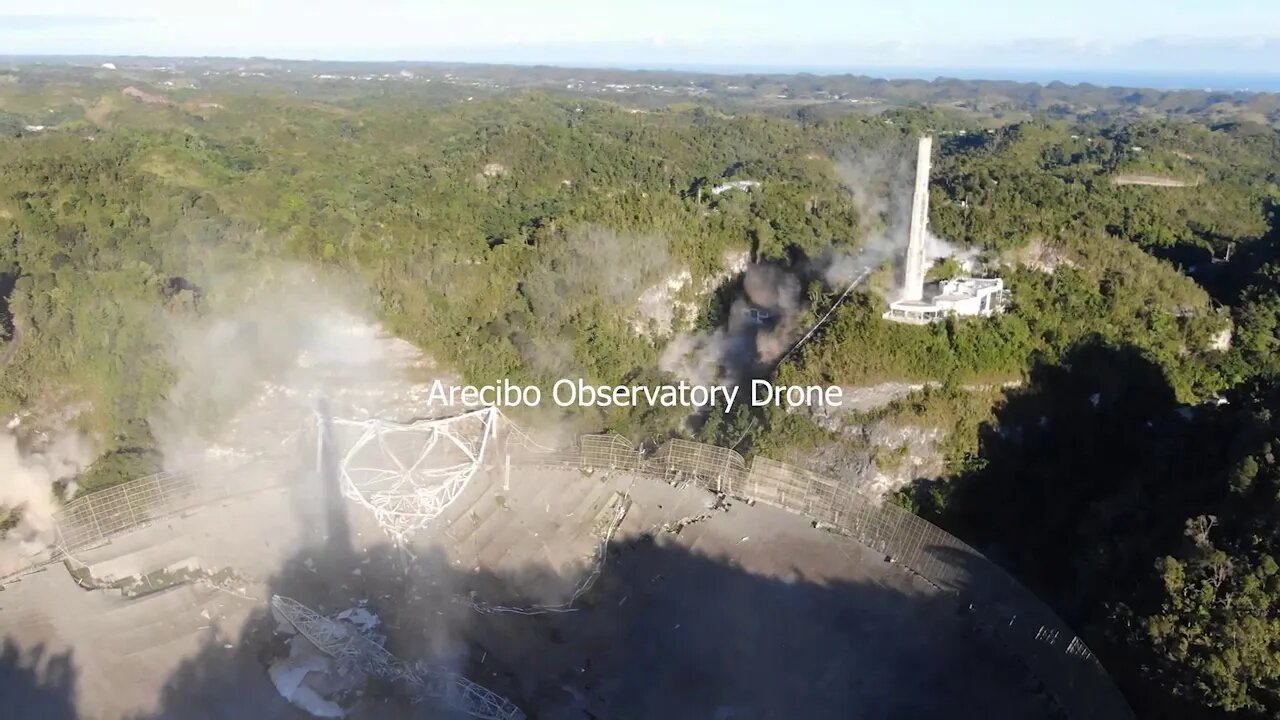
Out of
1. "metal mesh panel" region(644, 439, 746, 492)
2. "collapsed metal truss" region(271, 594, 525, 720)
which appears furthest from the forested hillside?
"collapsed metal truss" region(271, 594, 525, 720)

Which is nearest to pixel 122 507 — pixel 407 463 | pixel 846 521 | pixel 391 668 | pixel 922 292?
pixel 407 463

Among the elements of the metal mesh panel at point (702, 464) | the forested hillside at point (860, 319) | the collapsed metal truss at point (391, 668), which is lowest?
the collapsed metal truss at point (391, 668)

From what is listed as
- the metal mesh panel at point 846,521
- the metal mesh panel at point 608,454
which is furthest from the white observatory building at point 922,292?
the metal mesh panel at point 608,454

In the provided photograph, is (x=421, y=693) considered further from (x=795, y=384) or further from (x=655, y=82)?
(x=655, y=82)

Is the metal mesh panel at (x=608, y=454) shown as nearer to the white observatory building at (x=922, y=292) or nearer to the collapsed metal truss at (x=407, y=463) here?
the collapsed metal truss at (x=407, y=463)

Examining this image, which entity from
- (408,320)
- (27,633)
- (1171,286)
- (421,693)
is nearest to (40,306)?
(408,320)

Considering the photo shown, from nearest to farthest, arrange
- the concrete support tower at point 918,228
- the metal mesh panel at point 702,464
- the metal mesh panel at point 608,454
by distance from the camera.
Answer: the metal mesh panel at point 702,464 → the metal mesh panel at point 608,454 → the concrete support tower at point 918,228
